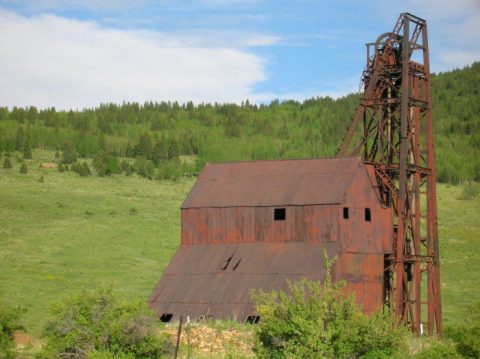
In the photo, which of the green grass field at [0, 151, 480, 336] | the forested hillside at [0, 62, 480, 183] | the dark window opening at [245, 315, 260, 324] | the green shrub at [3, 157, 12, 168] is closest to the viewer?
the dark window opening at [245, 315, 260, 324]

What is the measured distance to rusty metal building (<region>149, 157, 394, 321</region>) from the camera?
40031mm

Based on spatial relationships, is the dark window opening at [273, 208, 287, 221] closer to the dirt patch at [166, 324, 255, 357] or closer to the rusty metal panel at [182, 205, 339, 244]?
the rusty metal panel at [182, 205, 339, 244]

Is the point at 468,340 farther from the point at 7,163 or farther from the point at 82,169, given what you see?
the point at 82,169

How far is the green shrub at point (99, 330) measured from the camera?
2780cm

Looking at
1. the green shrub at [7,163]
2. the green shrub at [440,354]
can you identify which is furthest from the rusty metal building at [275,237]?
the green shrub at [7,163]

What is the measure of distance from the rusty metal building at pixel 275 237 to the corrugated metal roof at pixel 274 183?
0.17ft

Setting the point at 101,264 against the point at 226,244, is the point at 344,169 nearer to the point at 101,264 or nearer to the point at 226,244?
the point at 226,244

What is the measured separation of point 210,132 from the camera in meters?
160

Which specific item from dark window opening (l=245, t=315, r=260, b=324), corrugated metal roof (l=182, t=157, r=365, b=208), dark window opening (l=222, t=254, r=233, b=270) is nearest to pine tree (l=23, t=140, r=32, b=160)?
corrugated metal roof (l=182, t=157, r=365, b=208)

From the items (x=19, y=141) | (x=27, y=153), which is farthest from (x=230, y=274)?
(x=19, y=141)

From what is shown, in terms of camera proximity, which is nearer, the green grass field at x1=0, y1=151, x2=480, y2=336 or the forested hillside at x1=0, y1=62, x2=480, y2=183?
the green grass field at x1=0, y1=151, x2=480, y2=336

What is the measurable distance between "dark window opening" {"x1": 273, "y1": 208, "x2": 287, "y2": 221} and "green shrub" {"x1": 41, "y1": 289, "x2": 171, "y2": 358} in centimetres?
1399

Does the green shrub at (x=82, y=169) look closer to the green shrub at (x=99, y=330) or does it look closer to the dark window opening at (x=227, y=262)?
the dark window opening at (x=227, y=262)

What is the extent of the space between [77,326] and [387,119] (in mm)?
21060
